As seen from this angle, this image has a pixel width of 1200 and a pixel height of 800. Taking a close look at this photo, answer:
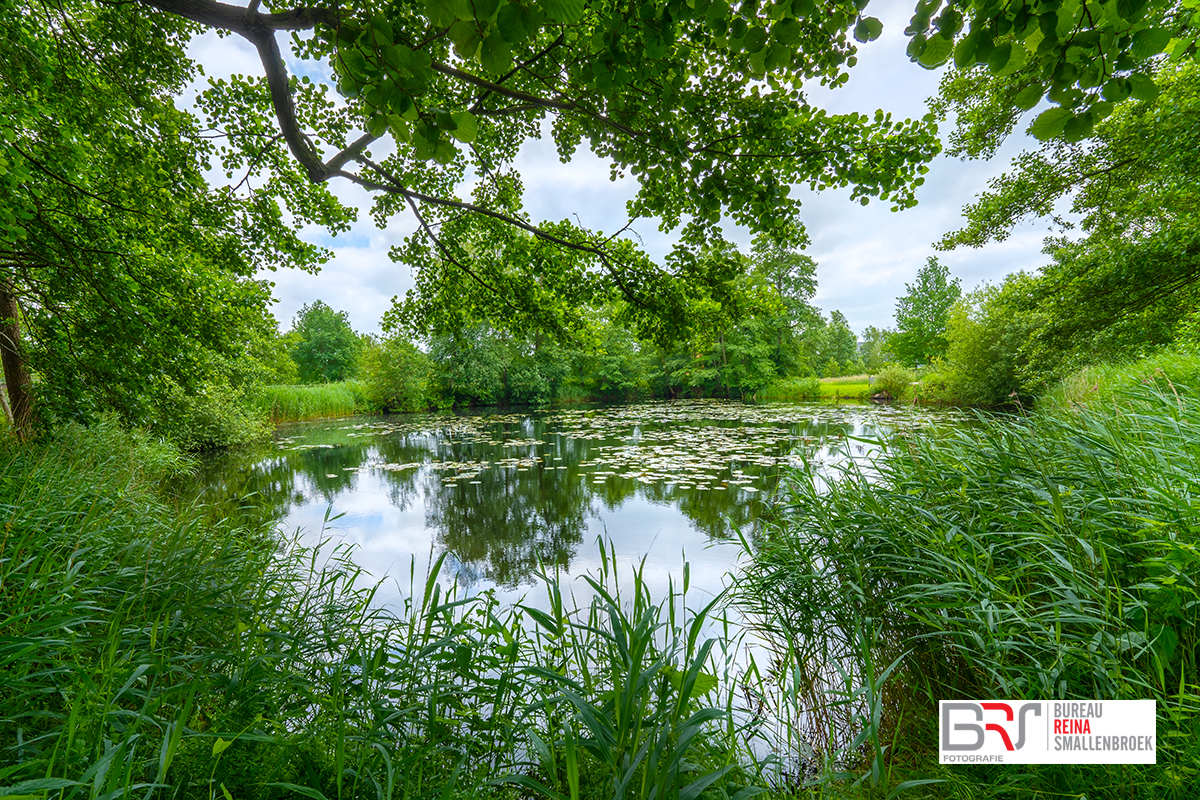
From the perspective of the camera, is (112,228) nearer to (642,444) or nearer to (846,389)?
(642,444)

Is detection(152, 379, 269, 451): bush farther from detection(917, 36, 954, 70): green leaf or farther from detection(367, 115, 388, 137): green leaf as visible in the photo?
detection(917, 36, 954, 70): green leaf

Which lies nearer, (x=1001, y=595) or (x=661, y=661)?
(x=661, y=661)

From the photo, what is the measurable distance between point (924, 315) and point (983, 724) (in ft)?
130

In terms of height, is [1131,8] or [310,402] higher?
[1131,8]

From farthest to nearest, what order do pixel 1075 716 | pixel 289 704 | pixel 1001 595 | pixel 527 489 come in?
pixel 527 489, pixel 1001 595, pixel 289 704, pixel 1075 716

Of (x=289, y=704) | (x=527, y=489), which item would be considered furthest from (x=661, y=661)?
(x=527, y=489)

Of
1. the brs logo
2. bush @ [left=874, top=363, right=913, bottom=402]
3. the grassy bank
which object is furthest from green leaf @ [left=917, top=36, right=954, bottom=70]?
the grassy bank

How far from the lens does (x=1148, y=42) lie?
1.16 meters

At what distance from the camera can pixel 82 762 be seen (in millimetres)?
1048

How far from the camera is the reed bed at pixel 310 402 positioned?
58.2 feet

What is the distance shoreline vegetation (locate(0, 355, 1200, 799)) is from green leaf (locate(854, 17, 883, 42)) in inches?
74.2

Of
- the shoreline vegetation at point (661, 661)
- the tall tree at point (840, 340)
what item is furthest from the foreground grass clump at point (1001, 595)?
the tall tree at point (840, 340)

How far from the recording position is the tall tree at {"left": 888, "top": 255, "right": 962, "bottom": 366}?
29.2 m

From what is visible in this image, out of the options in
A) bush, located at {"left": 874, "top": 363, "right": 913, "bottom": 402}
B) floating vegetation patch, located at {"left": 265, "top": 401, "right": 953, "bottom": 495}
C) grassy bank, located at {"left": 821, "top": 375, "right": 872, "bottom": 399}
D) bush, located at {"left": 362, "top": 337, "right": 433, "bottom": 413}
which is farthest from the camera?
bush, located at {"left": 362, "top": 337, "right": 433, "bottom": 413}
